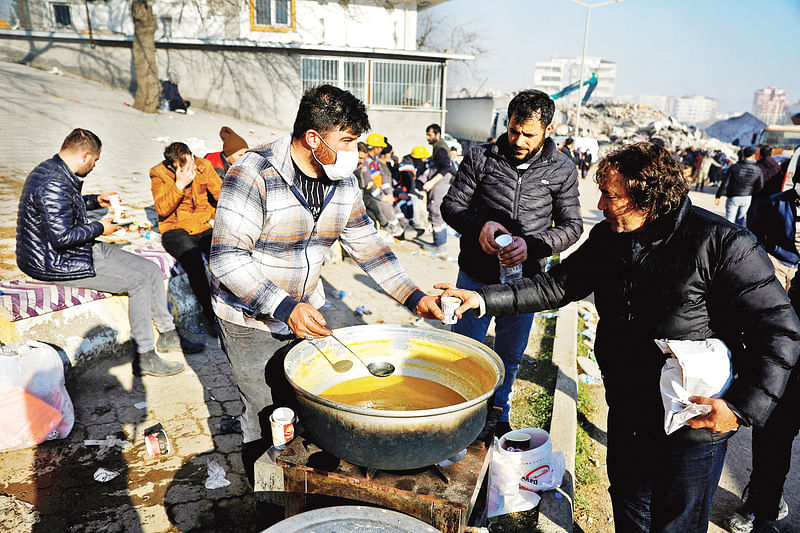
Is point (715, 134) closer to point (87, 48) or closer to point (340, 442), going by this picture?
point (87, 48)

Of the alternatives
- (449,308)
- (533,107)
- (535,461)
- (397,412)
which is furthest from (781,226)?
(397,412)

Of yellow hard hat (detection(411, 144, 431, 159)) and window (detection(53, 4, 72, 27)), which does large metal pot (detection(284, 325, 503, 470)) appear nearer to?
yellow hard hat (detection(411, 144, 431, 159))

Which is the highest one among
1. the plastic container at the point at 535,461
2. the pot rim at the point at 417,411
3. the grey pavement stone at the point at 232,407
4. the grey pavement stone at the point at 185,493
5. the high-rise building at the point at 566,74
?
the high-rise building at the point at 566,74

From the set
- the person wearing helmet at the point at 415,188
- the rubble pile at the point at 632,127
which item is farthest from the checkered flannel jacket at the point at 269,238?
the rubble pile at the point at 632,127

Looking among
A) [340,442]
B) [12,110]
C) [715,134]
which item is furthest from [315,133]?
[715,134]

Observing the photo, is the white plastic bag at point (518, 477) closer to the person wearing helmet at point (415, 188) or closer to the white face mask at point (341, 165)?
the white face mask at point (341, 165)

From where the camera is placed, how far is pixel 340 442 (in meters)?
1.91

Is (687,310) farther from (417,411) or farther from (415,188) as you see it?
(415,188)

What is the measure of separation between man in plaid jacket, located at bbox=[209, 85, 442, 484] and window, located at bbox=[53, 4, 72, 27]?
28.4 meters

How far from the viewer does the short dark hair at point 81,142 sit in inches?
159

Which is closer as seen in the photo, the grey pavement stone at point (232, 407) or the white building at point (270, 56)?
the grey pavement stone at point (232, 407)

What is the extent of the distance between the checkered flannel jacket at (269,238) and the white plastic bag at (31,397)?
1.86 m

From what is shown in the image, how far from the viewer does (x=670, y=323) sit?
212cm

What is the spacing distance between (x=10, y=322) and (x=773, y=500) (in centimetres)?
552
